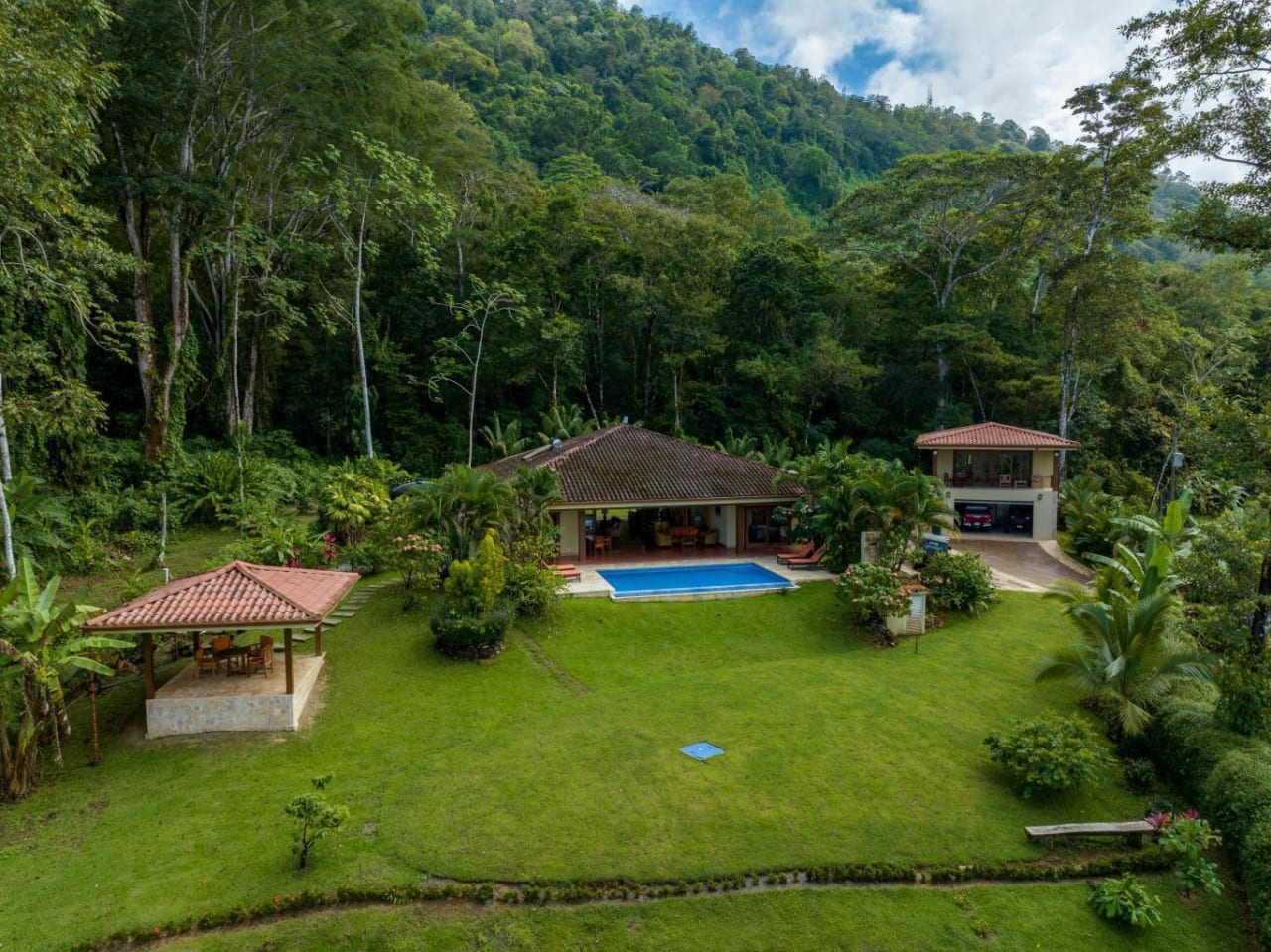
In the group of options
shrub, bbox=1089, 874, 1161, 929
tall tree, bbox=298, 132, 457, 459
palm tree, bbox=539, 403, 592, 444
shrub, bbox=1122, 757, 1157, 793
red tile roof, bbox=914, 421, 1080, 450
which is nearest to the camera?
shrub, bbox=1089, 874, 1161, 929

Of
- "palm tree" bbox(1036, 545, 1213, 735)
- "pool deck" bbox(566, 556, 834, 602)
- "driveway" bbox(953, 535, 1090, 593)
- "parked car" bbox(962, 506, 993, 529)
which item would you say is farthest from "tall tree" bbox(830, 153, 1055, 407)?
"palm tree" bbox(1036, 545, 1213, 735)

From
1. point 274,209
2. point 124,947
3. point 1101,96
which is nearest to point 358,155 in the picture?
point 274,209

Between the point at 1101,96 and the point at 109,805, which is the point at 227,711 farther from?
the point at 1101,96

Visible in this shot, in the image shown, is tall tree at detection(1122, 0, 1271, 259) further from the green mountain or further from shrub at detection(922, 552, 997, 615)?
the green mountain

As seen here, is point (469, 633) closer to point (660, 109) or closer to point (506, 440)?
point (506, 440)

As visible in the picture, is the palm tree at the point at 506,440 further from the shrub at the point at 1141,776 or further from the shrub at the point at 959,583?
the shrub at the point at 1141,776

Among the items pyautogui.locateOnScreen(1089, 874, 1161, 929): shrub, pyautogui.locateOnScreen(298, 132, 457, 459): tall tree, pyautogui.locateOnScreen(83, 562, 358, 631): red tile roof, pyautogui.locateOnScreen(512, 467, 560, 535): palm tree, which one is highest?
pyautogui.locateOnScreen(298, 132, 457, 459): tall tree

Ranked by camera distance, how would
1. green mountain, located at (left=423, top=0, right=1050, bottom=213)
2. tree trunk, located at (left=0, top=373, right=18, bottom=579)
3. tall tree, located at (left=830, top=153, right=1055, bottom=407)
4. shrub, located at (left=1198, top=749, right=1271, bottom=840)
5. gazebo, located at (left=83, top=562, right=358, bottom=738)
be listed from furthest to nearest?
green mountain, located at (left=423, top=0, right=1050, bottom=213)
tall tree, located at (left=830, top=153, right=1055, bottom=407)
tree trunk, located at (left=0, top=373, right=18, bottom=579)
gazebo, located at (left=83, top=562, right=358, bottom=738)
shrub, located at (left=1198, top=749, right=1271, bottom=840)

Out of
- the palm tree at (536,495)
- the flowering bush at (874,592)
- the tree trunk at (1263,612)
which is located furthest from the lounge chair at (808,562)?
the tree trunk at (1263,612)
